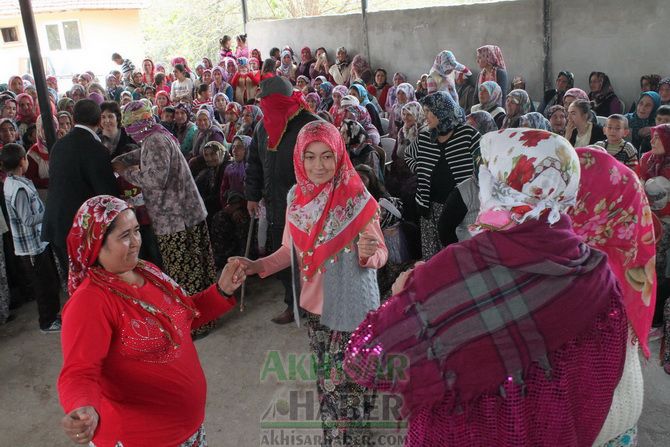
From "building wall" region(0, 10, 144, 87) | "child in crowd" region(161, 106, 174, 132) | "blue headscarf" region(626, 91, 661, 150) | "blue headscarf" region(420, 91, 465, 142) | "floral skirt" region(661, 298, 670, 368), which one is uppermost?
"building wall" region(0, 10, 144, 87)

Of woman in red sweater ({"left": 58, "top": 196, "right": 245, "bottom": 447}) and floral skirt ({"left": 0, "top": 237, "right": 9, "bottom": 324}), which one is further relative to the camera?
floral skirt ({"left": 0, "top": 237, "right": 9, "bottom": 324})

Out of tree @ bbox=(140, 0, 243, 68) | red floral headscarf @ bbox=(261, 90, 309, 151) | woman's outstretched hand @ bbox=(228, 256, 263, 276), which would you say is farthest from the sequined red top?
tree @ bbox=(140, 0, 243, 68)

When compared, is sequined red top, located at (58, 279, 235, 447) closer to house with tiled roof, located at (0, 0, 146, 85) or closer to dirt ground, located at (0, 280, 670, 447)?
dirt ground, located at (0, 280, 670, 447)

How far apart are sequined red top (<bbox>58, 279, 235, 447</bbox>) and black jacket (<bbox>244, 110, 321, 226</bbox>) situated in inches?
82.2

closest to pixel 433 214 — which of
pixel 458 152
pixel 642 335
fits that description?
pixel 458 152

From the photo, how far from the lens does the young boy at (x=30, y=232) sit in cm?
445

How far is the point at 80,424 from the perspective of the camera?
160 cm

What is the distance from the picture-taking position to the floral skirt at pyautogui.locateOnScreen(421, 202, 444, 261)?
405cm

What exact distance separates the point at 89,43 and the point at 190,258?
18898 mm

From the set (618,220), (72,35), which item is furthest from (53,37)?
(618,220)

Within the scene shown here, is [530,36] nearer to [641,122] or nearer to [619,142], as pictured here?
[641,122]

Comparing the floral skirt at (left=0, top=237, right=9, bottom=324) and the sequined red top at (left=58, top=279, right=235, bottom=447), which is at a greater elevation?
the sequined red top at (left=58, top=279, right=235, bottom=447)

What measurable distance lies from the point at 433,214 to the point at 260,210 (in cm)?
158

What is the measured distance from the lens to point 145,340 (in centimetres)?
191
